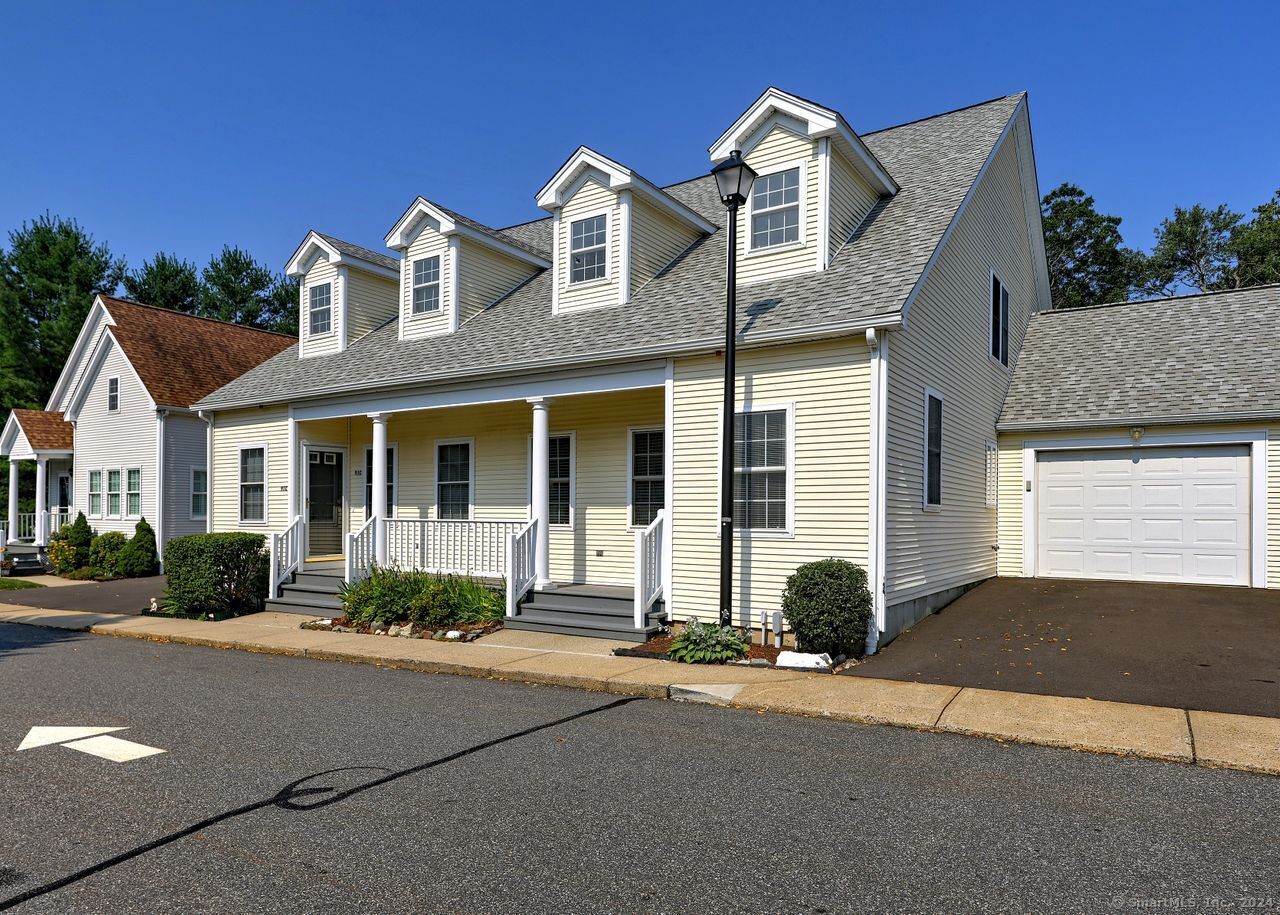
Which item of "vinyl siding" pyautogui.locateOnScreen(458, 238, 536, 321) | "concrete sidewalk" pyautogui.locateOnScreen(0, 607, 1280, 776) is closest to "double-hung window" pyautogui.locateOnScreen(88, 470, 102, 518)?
"concrete sidewalk" pyautogui.locateOnScreen(0, 607, 1280, 776)

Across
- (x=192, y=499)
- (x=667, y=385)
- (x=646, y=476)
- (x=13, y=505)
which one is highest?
(x=667, y=385)

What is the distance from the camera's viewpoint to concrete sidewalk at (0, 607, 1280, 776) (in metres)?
6.05

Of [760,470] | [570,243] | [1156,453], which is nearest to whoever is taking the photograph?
[760,470]

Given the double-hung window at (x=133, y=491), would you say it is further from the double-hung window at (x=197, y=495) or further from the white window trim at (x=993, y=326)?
the white window trim at (x=993, y=326)

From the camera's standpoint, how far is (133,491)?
21.9 meters

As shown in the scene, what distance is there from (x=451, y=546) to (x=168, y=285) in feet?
123

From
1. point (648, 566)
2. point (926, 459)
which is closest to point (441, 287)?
point (648, 566)

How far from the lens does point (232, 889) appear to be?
3773 mm

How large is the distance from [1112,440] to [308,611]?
1291cm

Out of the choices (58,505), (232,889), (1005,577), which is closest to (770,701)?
(232,889)

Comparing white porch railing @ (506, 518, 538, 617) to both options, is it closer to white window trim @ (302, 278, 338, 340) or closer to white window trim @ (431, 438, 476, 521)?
white window trim @ (431, 438, 476, 521)

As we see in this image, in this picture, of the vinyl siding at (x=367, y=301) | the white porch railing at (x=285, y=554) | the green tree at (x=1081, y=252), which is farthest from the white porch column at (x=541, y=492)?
the green tree at (x=1081, y=252)

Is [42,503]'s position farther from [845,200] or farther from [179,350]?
[845,200]

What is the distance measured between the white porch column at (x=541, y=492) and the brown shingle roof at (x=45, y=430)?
19514 millimetres
